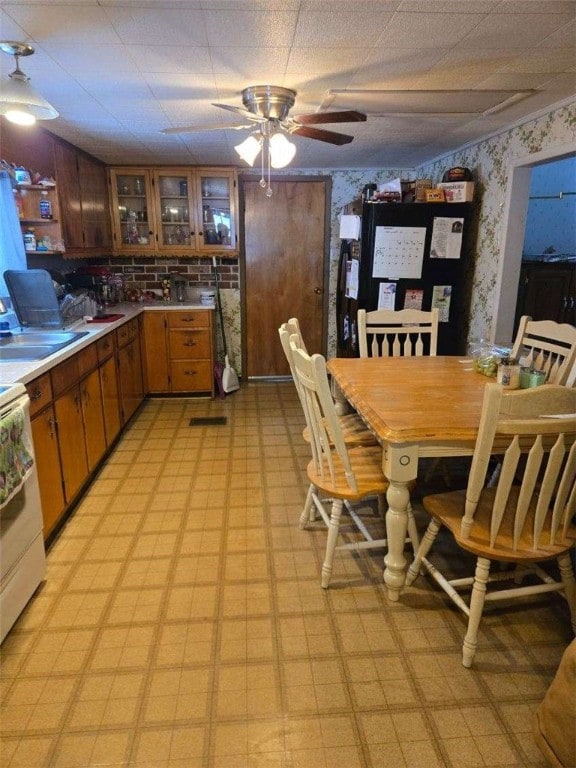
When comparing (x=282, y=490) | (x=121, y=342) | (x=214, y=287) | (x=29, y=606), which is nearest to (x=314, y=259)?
(x=214, y=287)

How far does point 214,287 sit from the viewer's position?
16.2 ft

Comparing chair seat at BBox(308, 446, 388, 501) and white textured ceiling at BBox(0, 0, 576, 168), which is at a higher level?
white textured ceiling at BBox(0, 0, 576, 168)

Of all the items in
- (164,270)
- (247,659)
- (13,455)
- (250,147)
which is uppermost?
(250,147)

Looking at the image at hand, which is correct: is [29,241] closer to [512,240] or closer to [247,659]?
[247,659]

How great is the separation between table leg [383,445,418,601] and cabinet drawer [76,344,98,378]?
1.81 meters

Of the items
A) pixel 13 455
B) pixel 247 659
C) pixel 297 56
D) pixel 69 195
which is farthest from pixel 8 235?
pixel 247 659

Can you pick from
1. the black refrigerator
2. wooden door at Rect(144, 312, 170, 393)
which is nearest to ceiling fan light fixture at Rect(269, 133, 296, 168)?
the black refrigerator

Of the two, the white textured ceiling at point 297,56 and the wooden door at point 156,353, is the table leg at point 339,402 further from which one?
the wooden door at point 156,353

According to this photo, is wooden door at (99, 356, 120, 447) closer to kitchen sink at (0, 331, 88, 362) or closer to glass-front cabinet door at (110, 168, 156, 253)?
kitchen sink at (0, 331, 88, 362)

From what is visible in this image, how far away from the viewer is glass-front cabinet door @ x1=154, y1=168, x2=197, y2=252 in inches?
174

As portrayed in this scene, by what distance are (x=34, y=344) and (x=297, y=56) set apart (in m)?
2.03

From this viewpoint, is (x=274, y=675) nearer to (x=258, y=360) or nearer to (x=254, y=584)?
(x=254, y=584)

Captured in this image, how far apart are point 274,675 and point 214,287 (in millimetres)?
3925

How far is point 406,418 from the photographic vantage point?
69.2 inches
